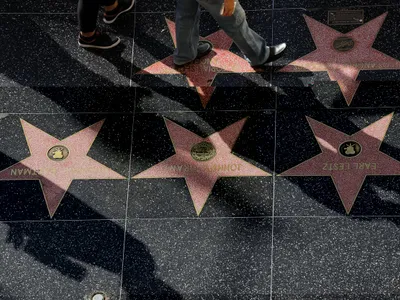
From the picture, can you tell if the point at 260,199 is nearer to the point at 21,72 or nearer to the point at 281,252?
the point at 281,252

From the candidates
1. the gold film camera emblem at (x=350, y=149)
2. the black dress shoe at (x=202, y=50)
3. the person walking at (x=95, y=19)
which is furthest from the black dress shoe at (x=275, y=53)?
the person walking at (x=95, y=19)

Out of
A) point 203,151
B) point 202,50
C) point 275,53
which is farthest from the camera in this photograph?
point 202,50

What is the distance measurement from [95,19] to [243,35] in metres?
1.04

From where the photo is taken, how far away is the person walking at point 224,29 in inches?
248

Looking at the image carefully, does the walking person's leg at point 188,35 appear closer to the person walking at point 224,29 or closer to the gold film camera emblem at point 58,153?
the person walking at point 224,29

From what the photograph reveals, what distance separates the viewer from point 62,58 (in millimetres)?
7059

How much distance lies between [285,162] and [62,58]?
172 cm

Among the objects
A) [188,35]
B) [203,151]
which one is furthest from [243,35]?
[203,151]

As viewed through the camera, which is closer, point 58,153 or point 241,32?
point 241,32

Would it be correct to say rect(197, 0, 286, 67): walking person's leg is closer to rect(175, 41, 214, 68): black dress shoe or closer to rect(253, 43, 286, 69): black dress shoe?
rect(253, 43, 286, 69): black dress shoe

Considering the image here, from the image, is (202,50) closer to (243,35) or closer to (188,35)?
(188,35)

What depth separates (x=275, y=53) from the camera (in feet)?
22.4

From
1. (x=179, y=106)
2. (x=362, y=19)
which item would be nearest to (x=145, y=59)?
(x=179, y=106)

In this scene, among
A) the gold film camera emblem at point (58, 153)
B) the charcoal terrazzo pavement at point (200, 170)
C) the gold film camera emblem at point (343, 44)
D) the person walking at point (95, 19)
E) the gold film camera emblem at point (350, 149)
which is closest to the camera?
the charcoal terrazzo pavement at point (200, 170)
